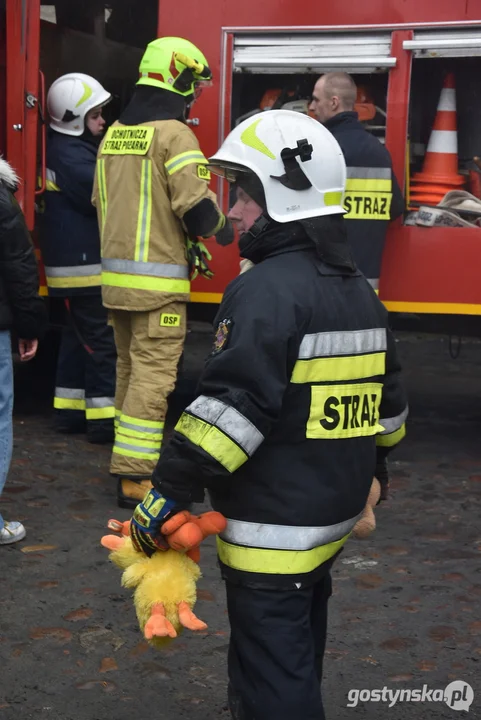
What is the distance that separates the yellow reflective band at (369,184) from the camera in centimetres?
589

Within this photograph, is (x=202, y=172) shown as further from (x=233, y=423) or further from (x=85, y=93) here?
(x=233, y=423)

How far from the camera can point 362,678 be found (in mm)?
3615

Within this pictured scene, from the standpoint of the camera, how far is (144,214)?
5.27m

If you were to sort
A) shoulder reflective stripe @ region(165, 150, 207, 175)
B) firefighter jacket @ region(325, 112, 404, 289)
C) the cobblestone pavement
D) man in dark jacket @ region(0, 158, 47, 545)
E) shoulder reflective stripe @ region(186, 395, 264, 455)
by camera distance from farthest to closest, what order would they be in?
firefighter jacket @ region(325, 112, 404, 289)
shoulder reflective stripe @ region(165, 150, 207, 175)
man in dark jacket @ region(0, 158, 47, 545)
the cobblestone pavement
shoulder reflective stripe @ region(186, 395, 264, 455)

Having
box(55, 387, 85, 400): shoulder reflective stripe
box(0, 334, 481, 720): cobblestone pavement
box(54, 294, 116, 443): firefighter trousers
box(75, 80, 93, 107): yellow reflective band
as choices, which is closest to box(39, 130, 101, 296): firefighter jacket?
box(54, 294, 116, 443): firefighter trousers

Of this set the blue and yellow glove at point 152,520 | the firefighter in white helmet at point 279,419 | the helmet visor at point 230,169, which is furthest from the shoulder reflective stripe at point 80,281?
the blue and yellow glove at point 152,520

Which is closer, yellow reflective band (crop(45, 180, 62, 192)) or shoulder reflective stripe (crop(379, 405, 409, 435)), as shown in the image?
shoulder reflective stripe (crop(379, 405, 409, 435))

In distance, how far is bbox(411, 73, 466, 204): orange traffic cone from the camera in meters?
6.33

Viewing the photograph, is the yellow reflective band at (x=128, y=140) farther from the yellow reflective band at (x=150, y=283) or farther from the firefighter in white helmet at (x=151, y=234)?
the yellow reflective band at (x=150, y=283)

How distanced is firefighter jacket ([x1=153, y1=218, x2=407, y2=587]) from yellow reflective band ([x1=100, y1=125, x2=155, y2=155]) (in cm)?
264

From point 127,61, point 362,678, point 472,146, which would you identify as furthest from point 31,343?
point 127,61

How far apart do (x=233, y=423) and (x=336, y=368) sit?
0.34m

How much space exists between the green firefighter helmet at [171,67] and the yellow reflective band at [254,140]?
2721mm

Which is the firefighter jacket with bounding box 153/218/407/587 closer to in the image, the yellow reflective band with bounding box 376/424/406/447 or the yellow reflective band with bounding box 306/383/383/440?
the yellow reflective band with bounding box 306/383/383/440
